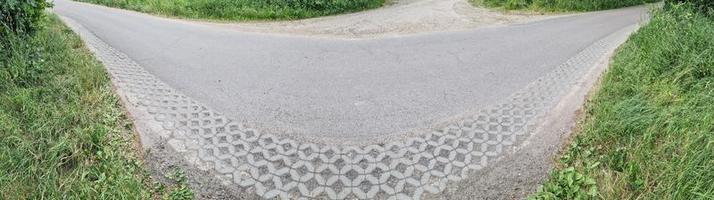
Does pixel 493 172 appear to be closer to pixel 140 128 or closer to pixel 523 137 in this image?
pixel 523 137

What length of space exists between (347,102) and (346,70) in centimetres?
159

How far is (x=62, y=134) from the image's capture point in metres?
4.33

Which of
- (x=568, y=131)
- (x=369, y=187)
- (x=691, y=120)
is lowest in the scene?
(x=369, y=187)

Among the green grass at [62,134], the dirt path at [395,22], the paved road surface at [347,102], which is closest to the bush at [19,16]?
the green grass at [62,134]

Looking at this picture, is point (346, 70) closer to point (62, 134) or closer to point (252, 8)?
point (62, 134)

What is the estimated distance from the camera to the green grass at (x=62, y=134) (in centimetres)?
365

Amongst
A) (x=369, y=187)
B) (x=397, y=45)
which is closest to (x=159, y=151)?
(x=369, y=187)

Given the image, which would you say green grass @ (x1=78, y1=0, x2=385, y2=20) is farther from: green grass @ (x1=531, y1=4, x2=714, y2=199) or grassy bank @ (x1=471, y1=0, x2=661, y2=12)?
green grass @ (x1=531, y1=4, x2=714, y2=199)

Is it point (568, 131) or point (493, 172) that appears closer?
point (493, 172)

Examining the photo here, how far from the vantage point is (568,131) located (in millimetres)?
5066

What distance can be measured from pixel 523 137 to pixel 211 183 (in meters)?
3.60

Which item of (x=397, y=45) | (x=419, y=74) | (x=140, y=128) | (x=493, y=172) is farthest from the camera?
(x=397, y=45)

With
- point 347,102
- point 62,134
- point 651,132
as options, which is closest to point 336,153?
point 347,102

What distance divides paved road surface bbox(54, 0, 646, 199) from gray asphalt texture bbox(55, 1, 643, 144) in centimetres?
Result: 3
